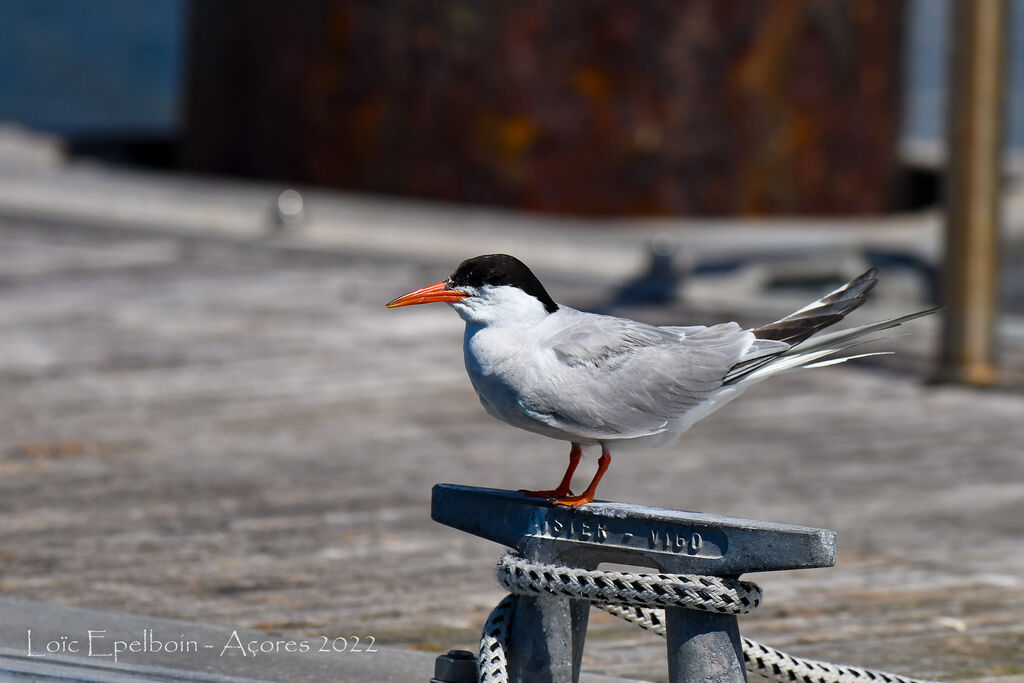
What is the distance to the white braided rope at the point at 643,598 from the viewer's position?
2.57 metres

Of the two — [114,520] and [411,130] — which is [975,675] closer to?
[114,520]

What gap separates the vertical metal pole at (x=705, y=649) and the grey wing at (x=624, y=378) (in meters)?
0.35

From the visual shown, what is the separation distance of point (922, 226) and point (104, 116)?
1648cm

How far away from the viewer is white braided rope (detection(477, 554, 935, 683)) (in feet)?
8.43

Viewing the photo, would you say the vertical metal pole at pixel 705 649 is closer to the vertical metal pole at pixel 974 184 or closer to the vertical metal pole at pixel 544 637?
the vertical metal pole at pixel 544 637

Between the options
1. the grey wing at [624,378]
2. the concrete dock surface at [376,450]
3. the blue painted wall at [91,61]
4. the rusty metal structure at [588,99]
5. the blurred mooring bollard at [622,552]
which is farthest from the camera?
the blue painted wall at [91,61]

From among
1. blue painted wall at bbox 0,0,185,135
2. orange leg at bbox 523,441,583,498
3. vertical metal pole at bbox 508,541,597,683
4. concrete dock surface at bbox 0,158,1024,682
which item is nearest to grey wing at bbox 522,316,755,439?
orange leg at bbox 523,441,583,498

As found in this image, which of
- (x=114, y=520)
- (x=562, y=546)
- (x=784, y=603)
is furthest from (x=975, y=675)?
(x=114, y=520)

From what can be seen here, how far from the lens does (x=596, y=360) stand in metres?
2.72

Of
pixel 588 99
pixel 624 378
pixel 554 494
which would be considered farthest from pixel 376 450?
pixel 588 99

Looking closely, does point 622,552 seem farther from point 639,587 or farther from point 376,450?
point 376,450

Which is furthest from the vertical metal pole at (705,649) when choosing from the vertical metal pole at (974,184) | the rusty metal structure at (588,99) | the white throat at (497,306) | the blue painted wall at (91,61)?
the blue painted wall at (91,61)

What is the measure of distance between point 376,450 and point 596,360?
2604mm

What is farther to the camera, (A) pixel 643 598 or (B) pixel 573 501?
(B) pixel 573 501
